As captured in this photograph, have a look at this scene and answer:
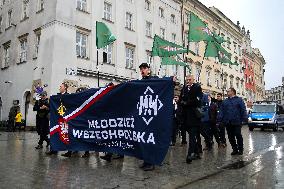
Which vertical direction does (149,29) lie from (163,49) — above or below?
above

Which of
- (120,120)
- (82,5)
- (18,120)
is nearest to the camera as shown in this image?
(120,120)

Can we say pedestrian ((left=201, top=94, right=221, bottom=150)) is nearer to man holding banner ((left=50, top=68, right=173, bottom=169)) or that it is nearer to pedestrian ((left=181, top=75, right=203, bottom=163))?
pedestrian ((left=181, top=75, right=203, bottom=163))

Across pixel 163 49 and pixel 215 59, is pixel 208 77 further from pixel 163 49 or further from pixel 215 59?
pixel 163 49

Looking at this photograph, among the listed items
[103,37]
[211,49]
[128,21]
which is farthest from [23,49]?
[211,49]

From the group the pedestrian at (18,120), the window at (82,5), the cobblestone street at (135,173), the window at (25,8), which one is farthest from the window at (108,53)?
the cobblestone street at (135,173)

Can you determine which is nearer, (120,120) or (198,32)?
(120,120)

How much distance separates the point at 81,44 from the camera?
24.0m

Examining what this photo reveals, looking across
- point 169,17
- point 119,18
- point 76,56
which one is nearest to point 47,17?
point 76,56

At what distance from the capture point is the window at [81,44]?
2367cm

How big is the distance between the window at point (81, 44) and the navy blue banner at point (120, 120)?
1503 centimetres

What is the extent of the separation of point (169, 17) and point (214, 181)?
3027 centimetres

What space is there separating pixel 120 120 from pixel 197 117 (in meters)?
1.72

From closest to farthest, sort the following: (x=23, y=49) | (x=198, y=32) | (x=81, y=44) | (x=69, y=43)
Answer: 1. (x=198, y=32)
2. (x=69, y=43)
3. (x=81, y=44)
4. (x=23, y=49)

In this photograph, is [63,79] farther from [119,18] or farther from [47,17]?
[119,18]
